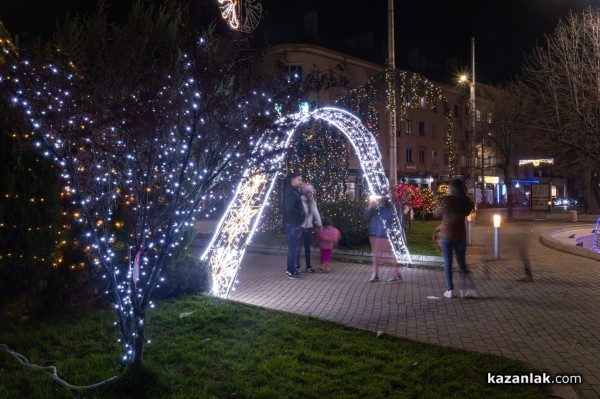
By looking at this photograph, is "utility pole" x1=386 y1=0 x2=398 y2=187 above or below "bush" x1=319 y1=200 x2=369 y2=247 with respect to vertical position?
above

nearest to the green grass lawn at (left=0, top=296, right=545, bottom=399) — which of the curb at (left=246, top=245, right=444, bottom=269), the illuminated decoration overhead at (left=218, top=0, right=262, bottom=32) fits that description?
the curb at (left=246, top=245, right=444, bottom=269)

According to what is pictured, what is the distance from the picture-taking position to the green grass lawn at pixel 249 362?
4.38 m

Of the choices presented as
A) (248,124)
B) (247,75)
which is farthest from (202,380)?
(247,75)

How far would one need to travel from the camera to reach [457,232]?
7.96 m

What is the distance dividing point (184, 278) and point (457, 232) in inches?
167

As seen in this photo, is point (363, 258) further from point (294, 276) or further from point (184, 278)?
point (184, 278)

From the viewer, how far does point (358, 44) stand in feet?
155

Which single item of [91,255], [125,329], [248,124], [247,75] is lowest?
[125,329]

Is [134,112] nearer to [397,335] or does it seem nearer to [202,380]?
[202,380]

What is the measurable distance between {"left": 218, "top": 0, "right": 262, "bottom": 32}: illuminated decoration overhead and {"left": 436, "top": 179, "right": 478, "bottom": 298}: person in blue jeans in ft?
15.3

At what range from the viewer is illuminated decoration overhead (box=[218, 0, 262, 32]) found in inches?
382

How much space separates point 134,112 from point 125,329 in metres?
1.91

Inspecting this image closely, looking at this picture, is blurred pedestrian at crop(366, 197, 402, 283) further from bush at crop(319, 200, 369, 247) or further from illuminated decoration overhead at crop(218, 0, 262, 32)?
bush at crop(319, 200, 369, 247)

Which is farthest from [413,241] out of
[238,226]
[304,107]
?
[238,226]
